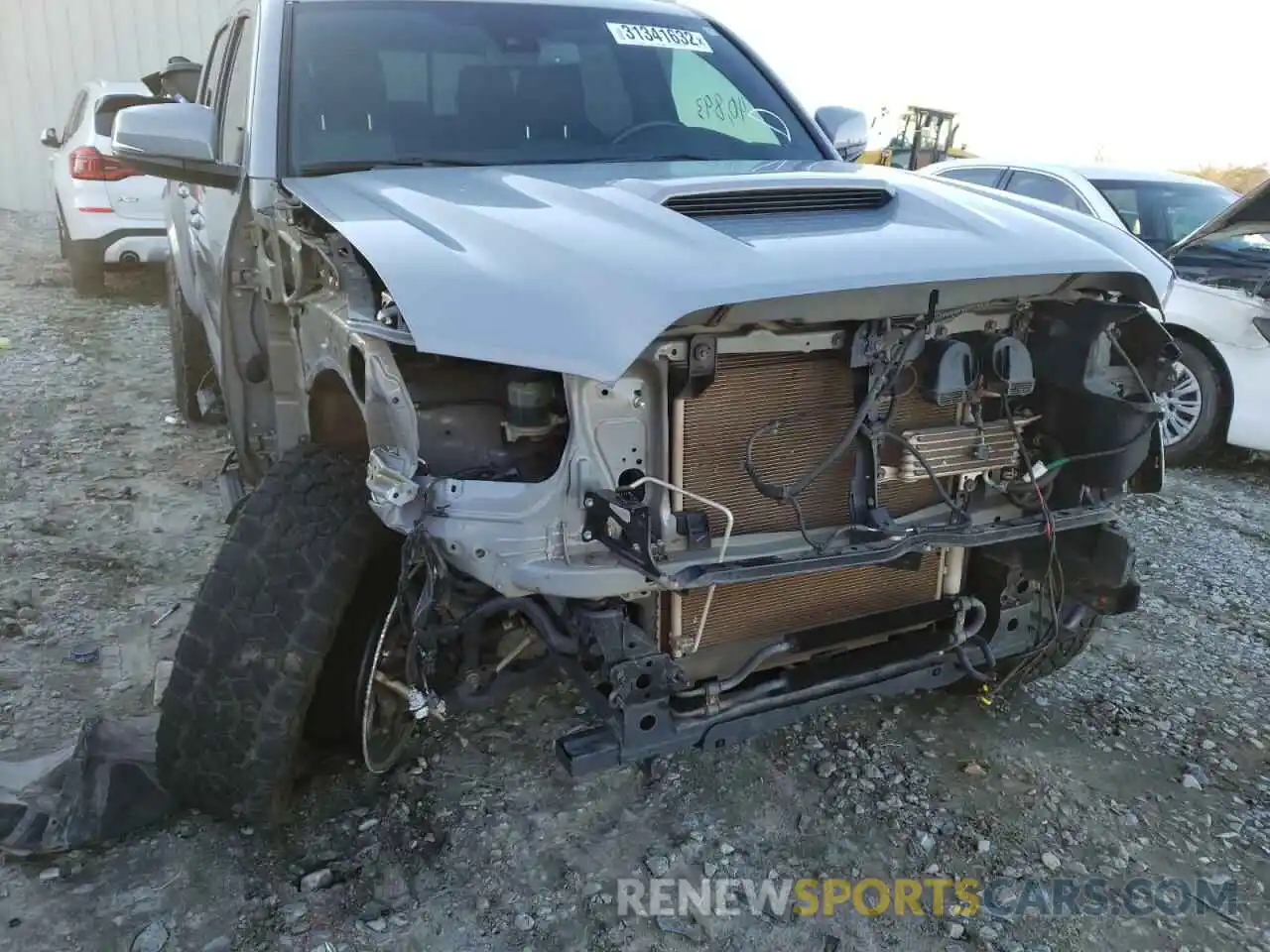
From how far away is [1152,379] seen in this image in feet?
8.63

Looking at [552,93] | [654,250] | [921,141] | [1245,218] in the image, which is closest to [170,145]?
[552,93]

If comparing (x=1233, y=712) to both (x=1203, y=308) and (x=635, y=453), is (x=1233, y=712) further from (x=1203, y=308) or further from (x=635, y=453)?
(x=1203, y=308)

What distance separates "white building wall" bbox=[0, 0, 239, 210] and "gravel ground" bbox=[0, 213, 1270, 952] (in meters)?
12.7

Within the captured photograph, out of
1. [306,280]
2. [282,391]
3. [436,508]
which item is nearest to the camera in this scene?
[436,508]

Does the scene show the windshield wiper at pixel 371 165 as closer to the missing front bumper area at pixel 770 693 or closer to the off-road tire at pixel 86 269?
the missing front bumper area at pixel 770 693

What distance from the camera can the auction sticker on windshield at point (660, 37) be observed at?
3543mm

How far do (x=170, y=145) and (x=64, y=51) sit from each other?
1354 centimetres

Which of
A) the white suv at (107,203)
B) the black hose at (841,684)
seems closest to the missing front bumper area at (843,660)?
the black hose at (841,684)

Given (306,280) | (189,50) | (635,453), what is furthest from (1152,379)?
(189,50)

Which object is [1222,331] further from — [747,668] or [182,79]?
[182,79]

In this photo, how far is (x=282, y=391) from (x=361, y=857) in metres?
1.37

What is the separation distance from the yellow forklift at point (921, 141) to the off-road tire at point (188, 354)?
38.1ft

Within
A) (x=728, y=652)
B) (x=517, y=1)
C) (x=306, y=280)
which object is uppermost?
(x=517, y=1)

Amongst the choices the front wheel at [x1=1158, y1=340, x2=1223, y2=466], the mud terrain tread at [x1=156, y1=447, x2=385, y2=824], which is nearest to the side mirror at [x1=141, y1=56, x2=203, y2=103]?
the mud terrain tread at [x1=156, y1=447, x2=385, y2=824]
